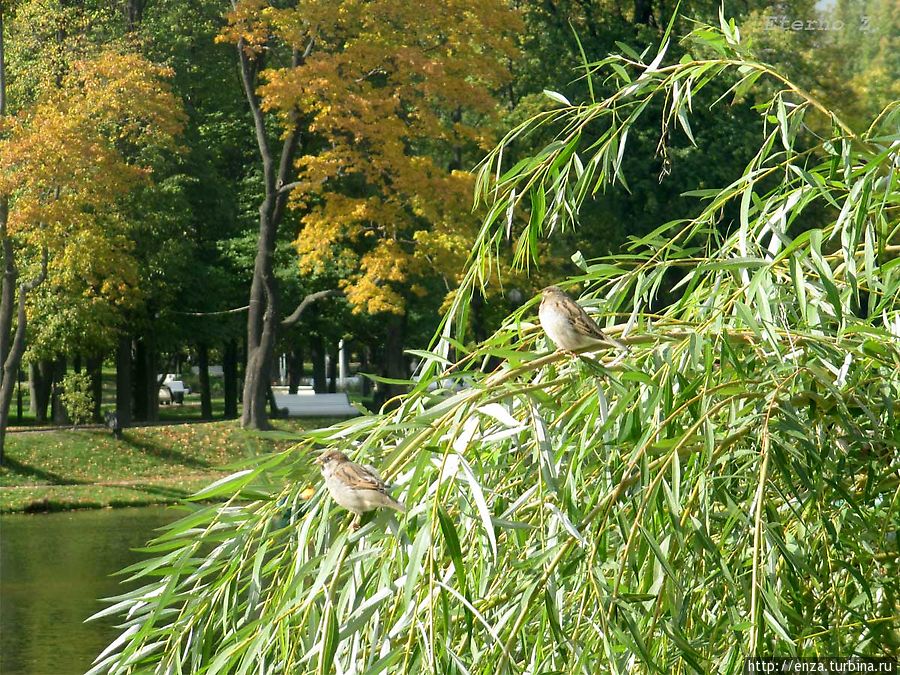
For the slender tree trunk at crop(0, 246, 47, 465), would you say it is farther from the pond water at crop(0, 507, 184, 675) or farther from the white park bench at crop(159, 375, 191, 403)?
the white park bench at crop(159, 375, 191, 403)

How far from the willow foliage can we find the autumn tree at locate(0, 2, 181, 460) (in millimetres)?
19986

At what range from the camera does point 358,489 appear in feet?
10.9

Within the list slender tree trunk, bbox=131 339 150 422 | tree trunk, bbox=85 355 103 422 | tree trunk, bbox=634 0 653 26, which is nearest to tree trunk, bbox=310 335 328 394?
slender tree trunk, bbox=131 339 150 422

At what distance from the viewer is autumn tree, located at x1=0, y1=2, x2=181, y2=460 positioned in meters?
22.7

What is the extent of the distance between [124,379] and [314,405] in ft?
23.6

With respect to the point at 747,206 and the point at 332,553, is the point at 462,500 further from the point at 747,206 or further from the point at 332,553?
the point at 747,206

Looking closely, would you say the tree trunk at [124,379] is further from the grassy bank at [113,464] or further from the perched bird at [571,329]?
the perched bird at [571,329]

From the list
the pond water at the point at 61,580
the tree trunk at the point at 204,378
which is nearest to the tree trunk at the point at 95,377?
the tree trunk at the point at 204,378

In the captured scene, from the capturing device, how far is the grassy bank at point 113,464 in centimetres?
2117

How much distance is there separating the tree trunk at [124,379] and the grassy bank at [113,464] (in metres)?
1.08

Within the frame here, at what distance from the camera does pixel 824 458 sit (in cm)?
369

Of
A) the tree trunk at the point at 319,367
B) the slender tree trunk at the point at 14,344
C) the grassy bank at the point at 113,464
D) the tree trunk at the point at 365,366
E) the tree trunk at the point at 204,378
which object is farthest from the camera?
the tree trunk at the point at 365,366

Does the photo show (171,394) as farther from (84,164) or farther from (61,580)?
(61,580)

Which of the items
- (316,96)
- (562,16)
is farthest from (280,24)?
(562,16)
